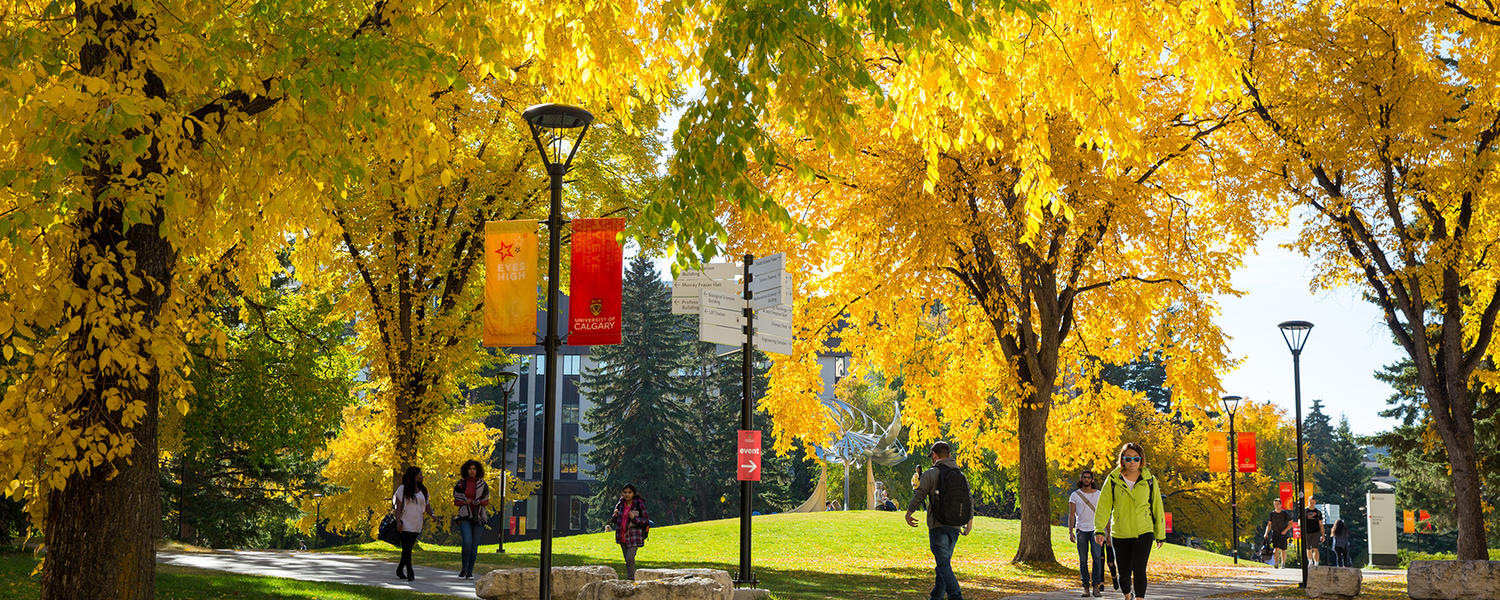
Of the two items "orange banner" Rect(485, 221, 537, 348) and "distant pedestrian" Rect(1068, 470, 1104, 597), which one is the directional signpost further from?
"distant pedestrian" Rect(1068, 470, 1104, 597)

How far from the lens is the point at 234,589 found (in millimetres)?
13773

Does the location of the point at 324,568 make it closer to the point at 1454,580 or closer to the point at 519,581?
the point at 519,581

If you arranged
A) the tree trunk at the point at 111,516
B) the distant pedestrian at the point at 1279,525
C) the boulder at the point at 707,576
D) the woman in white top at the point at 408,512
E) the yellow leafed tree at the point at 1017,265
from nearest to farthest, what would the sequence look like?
the tree trunk at the point at 111,516, the boulder at the point at 707,576, the woman in white top at the point at 408,512, the yellow leafed tree at the point at 1017,265, the distant pedestrian at the point at 1279,525

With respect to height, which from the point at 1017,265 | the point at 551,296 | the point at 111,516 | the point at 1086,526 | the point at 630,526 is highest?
the point at 1017,265

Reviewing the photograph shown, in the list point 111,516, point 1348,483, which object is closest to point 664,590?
point 111,516

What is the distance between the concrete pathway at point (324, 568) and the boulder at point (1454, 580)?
12945mm

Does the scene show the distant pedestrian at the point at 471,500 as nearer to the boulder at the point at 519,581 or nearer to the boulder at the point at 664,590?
the boulder at the point at 519,581

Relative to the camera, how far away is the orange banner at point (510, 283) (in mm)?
11336

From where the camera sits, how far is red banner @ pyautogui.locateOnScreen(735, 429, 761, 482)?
1437 cm

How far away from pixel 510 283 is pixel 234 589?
220 inches

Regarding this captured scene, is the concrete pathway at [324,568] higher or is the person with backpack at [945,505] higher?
the person with backpack at [945,505]

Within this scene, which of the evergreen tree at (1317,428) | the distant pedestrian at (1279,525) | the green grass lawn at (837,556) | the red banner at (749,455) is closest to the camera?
the red banner at (749,455)

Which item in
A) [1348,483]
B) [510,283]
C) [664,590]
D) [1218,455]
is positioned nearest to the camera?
[664,590]

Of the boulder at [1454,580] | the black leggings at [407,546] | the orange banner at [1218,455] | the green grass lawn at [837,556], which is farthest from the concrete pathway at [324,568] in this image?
the orange banner at [1218,455]
